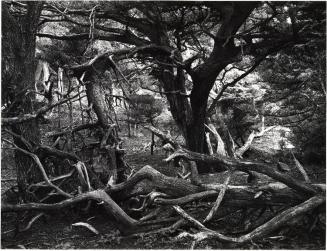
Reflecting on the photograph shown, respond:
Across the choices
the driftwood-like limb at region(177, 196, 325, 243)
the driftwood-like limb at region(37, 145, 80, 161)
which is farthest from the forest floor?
the driftwood-like limb at region(37, 145, 80, 161)

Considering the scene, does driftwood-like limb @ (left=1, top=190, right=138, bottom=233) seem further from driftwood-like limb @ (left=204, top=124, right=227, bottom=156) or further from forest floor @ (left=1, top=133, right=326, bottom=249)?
driftwood-like limb @ (left=204, top=124, right=227, bottom=156)

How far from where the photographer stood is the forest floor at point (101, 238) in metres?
4.46

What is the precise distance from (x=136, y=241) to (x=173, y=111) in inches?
180

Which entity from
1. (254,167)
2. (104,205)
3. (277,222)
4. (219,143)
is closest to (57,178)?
(104,205)

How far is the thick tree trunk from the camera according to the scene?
18.8 feet

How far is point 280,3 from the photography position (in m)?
5.69

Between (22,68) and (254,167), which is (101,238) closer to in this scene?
(254,167)

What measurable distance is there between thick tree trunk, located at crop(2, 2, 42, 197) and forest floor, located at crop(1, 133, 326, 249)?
2.38ft

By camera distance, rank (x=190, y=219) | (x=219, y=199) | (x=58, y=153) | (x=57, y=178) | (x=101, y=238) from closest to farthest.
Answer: (x=190, y=219) → (x=219, y=199) → (x=101, y=238) → (x=57, y=178) → (x=58, y=153)

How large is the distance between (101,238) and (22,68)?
2.87m

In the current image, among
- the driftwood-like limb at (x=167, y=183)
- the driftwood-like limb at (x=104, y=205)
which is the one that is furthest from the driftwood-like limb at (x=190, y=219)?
the driftwood-like limb at (x=104, y=205)

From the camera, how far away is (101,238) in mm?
5180

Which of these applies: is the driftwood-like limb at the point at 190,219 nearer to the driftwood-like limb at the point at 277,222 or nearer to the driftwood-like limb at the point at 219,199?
the driftwood-like limb at the point at 277,222

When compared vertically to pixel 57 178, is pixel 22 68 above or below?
above
